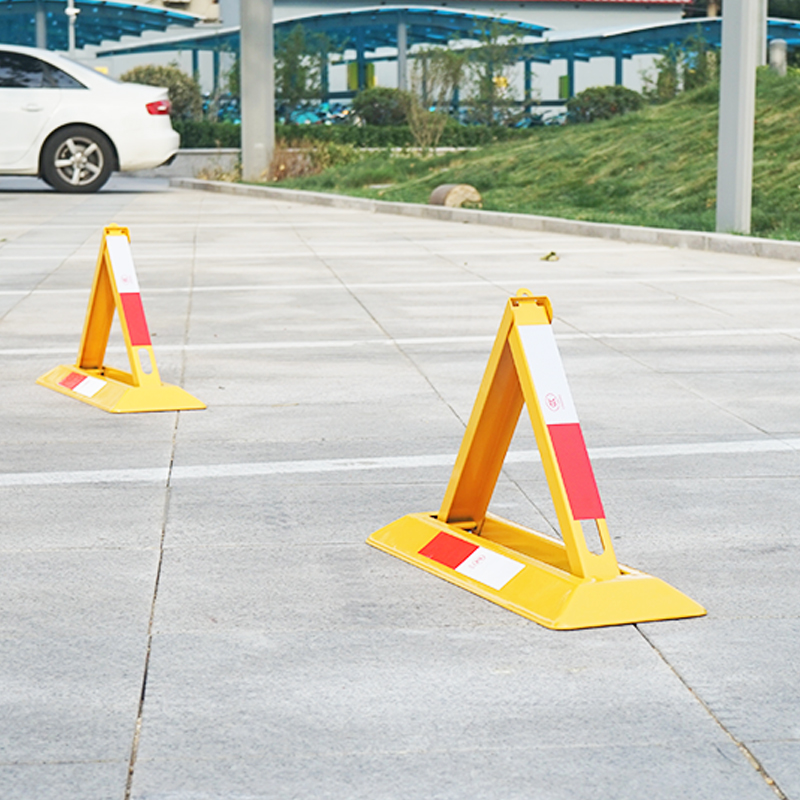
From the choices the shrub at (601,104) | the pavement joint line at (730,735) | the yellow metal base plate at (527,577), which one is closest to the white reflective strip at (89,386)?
the yellow metal base plate at (527,577)

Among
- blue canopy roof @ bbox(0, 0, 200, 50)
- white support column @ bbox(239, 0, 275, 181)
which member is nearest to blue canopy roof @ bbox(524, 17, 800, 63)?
blue canopy roof @ bbox(0, 0, 200, 50)

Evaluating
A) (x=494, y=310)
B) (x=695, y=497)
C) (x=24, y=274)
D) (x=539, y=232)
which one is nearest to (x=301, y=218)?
(x=539, y=232)

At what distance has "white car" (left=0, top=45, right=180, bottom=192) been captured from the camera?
2117 cm

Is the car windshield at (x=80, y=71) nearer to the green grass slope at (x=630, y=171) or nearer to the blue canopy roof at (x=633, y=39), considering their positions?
the green grass slope at (x=630, y=171)

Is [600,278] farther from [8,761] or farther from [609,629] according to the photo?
[8,761]

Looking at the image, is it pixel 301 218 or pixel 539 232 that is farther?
pixel 301 218

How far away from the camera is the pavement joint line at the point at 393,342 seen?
8344 mm

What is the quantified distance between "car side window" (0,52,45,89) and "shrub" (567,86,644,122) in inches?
841

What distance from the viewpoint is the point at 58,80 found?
70.1 feet

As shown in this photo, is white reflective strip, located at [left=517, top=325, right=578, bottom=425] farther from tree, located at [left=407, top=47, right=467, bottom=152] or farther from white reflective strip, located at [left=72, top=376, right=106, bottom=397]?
tree, located at [left=407, top=47, right=467, bottom=152]

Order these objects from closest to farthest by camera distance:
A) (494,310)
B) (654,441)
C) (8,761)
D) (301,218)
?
1. (8,761)
2. (654,441)
3. (494,310)
4. (301,218)

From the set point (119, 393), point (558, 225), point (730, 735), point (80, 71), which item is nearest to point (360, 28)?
point (80, 71)

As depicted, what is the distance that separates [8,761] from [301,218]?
1720cm

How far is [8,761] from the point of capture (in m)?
2.85
